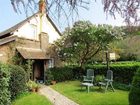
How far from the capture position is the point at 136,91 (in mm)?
13711

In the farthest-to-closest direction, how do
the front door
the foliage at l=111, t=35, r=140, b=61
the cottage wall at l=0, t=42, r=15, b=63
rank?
the foliage at l=111, t=35, r=140, b=61 → the front door → the cottage wall at l=0, t=42, r=15, b=63

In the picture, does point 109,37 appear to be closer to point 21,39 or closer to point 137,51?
point 21,39

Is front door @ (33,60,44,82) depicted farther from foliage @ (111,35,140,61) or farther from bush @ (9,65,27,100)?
bush @ (9,65,27,100)

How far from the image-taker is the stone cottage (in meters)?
31.6

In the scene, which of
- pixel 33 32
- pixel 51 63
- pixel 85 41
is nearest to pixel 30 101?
pixel 85 41

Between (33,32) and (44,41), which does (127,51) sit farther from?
(33,32)

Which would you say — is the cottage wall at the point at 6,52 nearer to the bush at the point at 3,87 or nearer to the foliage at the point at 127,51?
the bush at the point at 3,87

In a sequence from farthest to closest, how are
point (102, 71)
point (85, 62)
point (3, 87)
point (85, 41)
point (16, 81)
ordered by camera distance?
point (85, 62) → point (85, 41) → point (102, 71) → point (16, 81) → point (3, 87)

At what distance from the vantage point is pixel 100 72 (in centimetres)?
3388

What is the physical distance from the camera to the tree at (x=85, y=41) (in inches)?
1390

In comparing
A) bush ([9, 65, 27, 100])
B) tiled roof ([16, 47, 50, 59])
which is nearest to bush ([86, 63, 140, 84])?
tiled roof ([16, 47, 50, 59])

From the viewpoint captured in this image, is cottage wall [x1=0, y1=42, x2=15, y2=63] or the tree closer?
cottage wall [x1=0, y1=42, x2=15, y2=63]

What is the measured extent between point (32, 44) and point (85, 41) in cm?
578

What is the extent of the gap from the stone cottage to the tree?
168cm
